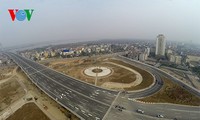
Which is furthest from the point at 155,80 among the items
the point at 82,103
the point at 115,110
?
the point at 82,103

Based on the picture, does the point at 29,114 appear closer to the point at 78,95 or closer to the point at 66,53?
the point at 78,95

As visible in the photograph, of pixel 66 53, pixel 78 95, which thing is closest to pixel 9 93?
pixel 78 95

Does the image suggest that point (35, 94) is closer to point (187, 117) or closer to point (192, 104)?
point (187, 117)

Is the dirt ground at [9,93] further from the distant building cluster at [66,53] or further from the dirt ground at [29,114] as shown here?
the distant building cluster at [66,53]

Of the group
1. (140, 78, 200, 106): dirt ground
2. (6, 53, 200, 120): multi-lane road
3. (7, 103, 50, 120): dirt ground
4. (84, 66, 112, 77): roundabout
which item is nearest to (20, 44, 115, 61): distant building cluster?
(84, 66, 112, 77): roundabout

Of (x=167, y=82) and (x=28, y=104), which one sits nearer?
(x=28, y=104)

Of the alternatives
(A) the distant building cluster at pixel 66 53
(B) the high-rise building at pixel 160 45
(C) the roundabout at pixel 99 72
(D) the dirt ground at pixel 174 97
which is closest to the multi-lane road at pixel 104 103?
(D) the dirt ground at pixel 174 97
